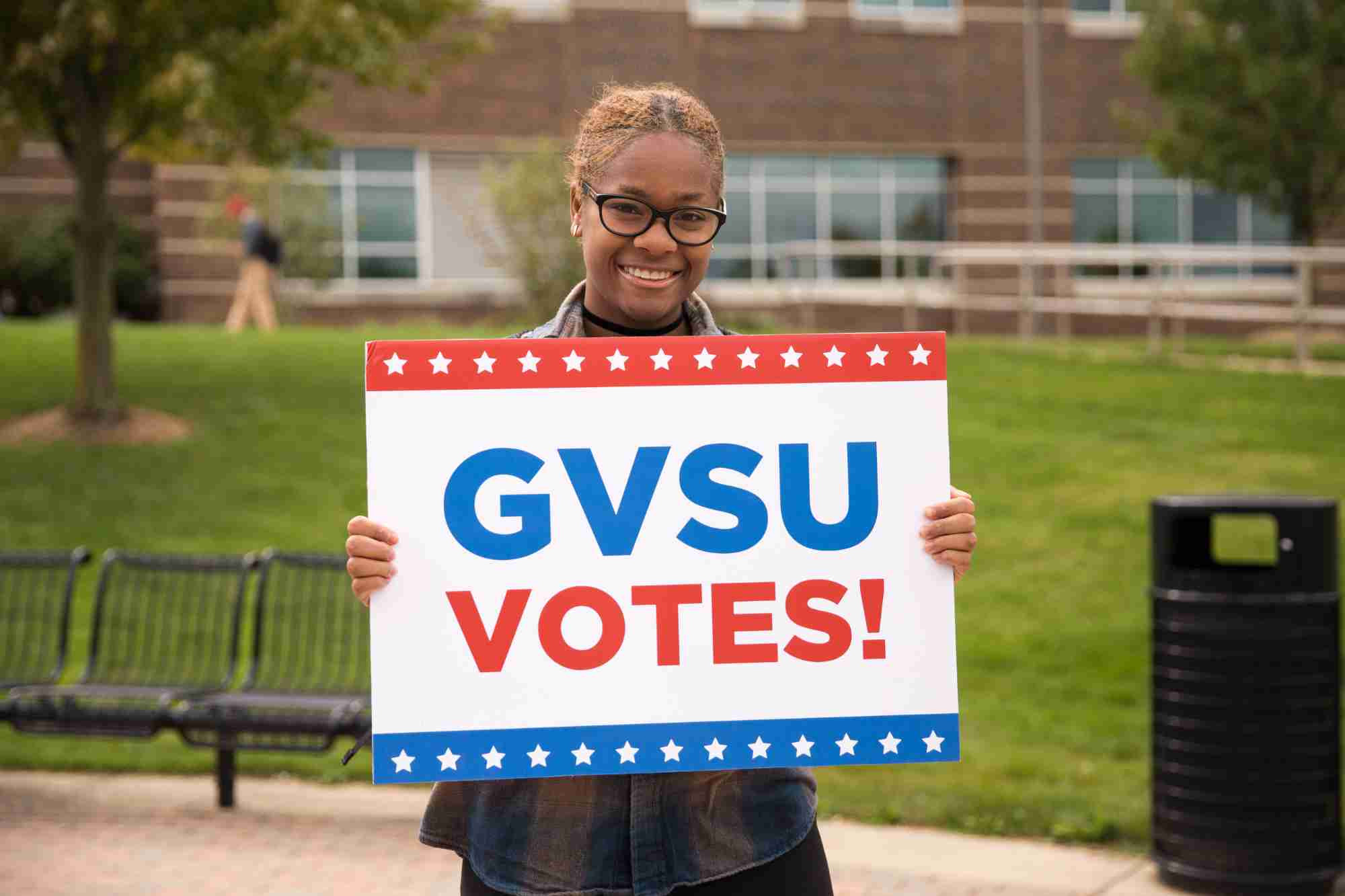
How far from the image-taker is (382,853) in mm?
6570

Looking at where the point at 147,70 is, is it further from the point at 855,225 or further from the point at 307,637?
the point at 855,225

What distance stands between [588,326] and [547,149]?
70.2ft

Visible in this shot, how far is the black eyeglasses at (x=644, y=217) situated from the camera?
275 centimetres

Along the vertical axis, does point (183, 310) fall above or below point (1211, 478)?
above

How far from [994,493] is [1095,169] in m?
22.2

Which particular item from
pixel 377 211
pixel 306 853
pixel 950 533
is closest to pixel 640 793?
pixel 950 533

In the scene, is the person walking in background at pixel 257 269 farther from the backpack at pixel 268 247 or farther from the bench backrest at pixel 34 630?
the bench backrest at pixel 34 630

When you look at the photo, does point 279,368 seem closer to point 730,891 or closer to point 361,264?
point 361,264

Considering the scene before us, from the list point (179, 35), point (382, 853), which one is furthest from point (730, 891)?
point (179, 35)

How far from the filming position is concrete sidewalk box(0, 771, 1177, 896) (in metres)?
6.13

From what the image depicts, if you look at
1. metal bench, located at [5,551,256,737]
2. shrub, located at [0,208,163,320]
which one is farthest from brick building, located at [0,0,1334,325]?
metal bench, located at [5,551,256,737]

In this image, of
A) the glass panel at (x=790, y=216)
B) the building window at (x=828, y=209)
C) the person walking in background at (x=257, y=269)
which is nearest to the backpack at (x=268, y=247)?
the person walking in background at (x=257, y=269)

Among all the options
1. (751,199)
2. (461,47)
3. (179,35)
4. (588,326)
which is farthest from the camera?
(751,199)

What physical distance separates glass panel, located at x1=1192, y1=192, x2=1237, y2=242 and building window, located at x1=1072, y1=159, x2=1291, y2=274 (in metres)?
0.01
